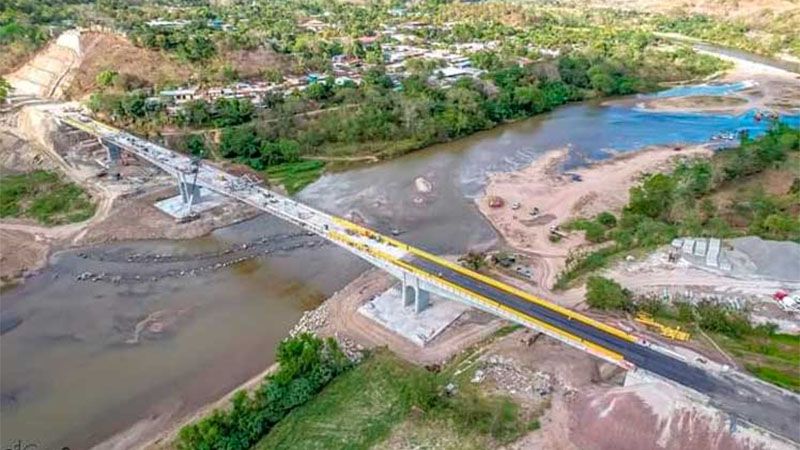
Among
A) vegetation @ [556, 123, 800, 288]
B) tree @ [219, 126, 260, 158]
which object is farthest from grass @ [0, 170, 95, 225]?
vegetation @ [556, 123, 800, 288]

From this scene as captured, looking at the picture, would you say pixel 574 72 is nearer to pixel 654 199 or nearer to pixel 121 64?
pixel 654 199

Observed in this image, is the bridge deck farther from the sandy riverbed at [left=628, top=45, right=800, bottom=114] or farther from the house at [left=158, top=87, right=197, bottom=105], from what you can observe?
the sandy riverbed at [left=628, top=45, right=800, bottom=114]

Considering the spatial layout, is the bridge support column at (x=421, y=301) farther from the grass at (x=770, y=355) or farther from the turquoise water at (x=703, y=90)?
the turquoise water at (x=703, y=90)

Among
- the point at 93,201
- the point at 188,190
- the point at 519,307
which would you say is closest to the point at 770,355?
the point at 519,307

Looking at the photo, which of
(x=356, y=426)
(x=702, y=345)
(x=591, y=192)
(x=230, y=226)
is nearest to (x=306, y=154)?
(x=230, y=226)

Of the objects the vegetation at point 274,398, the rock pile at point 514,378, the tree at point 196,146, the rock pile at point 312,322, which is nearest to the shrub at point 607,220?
the rock pile at point 514,378
